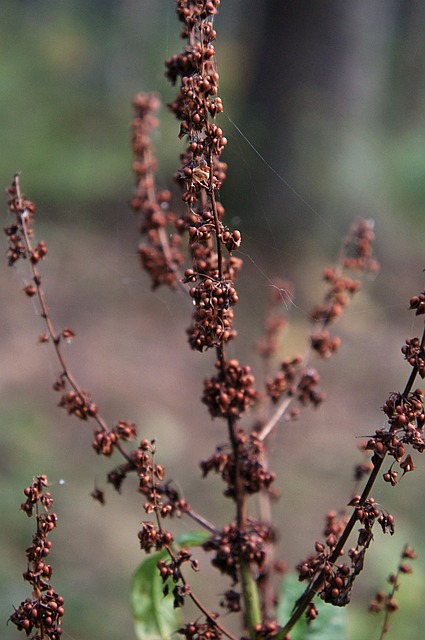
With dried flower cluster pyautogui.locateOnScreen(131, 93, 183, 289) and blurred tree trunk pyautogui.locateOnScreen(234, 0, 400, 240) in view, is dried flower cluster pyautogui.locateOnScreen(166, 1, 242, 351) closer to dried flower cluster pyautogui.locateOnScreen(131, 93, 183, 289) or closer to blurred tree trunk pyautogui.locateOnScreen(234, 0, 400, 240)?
dried flower cluster pyautogui.locateOnScreen(131, 93, 183, 289)

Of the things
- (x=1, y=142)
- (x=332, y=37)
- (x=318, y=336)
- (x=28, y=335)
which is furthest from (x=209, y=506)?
(x=1, y=142)

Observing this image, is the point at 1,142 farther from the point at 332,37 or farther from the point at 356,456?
the point at 356,456

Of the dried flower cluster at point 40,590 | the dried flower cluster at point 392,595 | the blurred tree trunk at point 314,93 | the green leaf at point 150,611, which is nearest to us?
the dried flower cluster at point 40,590

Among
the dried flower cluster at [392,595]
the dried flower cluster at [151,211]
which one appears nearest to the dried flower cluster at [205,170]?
the dried flower cluster at [151,211]

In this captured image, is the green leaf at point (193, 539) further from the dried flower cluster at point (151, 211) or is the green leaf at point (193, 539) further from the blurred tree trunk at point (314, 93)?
the blurred tree trunk at point (314, 93)

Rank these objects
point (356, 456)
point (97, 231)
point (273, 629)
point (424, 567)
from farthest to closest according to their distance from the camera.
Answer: point (97, 231) → point (356, 456) → point (424, 567) → point (273, 629)

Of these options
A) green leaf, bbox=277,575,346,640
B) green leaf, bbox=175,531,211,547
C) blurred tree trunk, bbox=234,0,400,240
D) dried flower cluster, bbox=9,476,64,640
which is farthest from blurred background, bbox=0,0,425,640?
dried flower cluster, bbox=9,476,64,640

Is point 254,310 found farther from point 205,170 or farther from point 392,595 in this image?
point 205,170

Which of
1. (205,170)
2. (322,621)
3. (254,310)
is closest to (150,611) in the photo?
(322,621)

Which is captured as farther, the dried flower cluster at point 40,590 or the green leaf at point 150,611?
the green leaf at point 150,611
